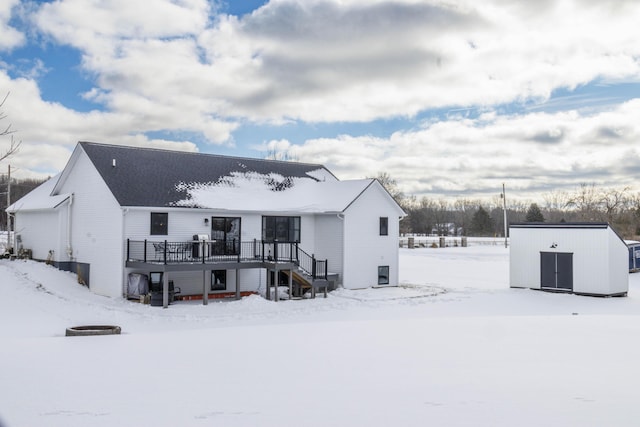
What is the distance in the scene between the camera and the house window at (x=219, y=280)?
23564mm

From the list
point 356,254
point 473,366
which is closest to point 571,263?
point 356,254

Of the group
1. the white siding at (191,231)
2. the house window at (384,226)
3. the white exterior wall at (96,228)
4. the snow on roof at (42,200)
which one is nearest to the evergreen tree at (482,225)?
the house window at (384,226)

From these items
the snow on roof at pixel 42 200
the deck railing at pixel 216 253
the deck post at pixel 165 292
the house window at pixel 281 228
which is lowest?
the deck post at pixel 165 292

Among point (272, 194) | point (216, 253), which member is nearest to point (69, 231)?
point (216, 253)

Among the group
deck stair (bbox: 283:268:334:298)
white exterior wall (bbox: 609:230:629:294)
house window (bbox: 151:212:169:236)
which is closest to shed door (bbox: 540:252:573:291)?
white exterior wall (bbox: 609:230:629:294)

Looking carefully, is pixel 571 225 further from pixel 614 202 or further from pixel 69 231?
pixel 614 202

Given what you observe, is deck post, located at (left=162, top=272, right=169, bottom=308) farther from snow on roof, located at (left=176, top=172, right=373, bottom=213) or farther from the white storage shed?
the white storage shed

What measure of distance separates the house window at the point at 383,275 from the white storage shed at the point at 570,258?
588cm

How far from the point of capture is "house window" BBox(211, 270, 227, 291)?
77.3 ft

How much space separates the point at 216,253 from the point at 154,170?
481 centimetres

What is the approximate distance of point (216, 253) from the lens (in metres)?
23.7

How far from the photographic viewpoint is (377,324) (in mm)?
15250

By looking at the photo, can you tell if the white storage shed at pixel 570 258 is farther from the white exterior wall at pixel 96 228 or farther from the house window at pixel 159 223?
the white exterior wall at pixel 96 228

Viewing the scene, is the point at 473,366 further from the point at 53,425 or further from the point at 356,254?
the point at 356,254
